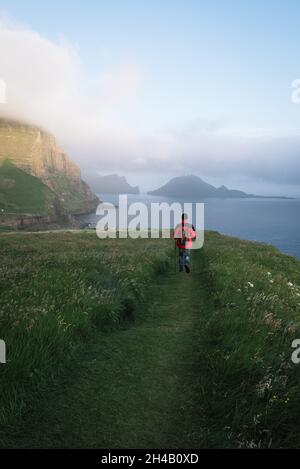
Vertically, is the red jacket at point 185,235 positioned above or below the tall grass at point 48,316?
above

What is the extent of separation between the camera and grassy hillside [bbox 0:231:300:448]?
14.5ft

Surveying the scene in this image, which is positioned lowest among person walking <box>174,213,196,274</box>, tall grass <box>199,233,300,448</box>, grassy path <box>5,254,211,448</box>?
grassy path <box>5,254,211,448</box>

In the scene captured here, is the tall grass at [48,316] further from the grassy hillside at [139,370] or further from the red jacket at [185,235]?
the red jacket at [185,235]

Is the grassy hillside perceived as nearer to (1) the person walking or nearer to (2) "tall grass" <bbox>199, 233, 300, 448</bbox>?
(2) "tall grass" <bbox>199, 233, 300, 448</bbox>

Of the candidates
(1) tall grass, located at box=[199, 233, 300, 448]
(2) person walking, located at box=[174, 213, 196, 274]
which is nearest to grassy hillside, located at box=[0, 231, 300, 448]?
(1) tall grass, located at box=[199, 233, 300, 448]

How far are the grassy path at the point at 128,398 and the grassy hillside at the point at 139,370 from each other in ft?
0.06

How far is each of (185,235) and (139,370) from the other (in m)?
11.9

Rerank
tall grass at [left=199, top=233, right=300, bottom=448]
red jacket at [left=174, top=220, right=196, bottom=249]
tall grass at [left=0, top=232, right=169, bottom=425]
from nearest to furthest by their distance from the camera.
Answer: tall grass at [left=199, top=233, right=300, bottom=448]
tall grass at [left=0, top=232, right=169, bottom=425]
red jacket at [left=174, top=220, right=196, bottom=249]

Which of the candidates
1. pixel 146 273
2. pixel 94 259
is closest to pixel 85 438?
pixel 146 273

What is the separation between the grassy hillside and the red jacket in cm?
731

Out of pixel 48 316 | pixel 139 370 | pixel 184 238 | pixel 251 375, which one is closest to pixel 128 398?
pixel 139 370

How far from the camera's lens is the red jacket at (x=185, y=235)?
57.5 feet

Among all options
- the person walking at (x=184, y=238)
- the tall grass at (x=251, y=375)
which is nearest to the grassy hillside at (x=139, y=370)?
the tall grass at (x=251, y=375)
